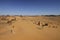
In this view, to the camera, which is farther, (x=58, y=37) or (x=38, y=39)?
(x=58, y=37)

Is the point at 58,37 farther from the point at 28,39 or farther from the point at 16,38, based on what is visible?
the point at 16,38

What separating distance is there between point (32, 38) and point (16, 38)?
0.50 meters

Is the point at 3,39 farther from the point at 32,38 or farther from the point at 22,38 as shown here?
the point at 32,38

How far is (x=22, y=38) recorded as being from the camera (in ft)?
12.2

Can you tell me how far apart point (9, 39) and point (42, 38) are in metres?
1.05

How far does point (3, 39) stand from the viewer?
143 inches

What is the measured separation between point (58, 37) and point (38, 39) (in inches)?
28.9

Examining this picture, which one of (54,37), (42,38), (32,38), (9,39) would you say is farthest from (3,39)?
(54,37)

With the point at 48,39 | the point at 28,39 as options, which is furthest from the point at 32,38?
the point at 48,39

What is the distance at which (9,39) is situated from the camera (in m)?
3.63

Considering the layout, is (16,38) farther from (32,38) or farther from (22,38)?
(32,38)

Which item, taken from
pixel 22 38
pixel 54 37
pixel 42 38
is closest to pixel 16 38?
pixel 22 38

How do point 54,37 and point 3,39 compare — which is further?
point 54,37

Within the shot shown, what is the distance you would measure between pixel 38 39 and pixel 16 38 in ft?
2.27
